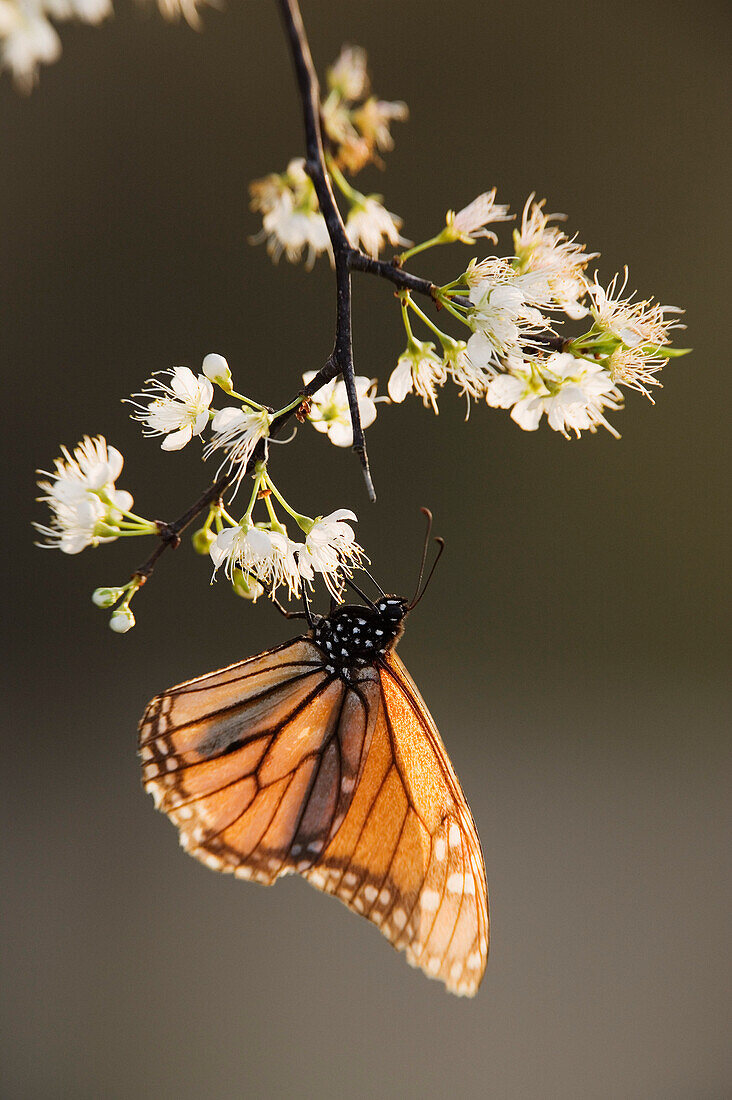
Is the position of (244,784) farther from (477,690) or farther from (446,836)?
(477,690)

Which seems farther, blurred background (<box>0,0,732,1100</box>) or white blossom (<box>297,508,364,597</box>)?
blurred background (<box>0,0,732,1100</box>)

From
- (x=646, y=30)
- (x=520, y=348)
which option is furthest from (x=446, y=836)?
(x=646, y=30)

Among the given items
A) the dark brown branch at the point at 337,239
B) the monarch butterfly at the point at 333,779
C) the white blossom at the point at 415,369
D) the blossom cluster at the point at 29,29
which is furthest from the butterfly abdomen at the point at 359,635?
the blossom cluster at the point at 29,29

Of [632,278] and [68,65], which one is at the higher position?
[632,278]

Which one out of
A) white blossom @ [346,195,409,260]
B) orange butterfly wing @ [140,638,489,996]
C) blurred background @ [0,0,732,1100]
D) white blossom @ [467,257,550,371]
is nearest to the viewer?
white blossom @ [467,257,550,371]

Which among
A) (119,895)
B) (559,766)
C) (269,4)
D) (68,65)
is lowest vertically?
(119,895)

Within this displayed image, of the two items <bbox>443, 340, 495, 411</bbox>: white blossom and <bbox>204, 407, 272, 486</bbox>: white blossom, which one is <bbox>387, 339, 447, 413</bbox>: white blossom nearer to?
<bbox>443, 340, 495, 411</bbox>: white blossom

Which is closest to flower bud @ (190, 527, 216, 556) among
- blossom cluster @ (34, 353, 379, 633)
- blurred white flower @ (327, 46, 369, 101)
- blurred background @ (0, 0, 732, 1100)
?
blossom cluster @ (34, 353, 379, 633)

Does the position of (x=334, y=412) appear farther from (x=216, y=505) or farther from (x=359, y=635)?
(x=359, y=635)
